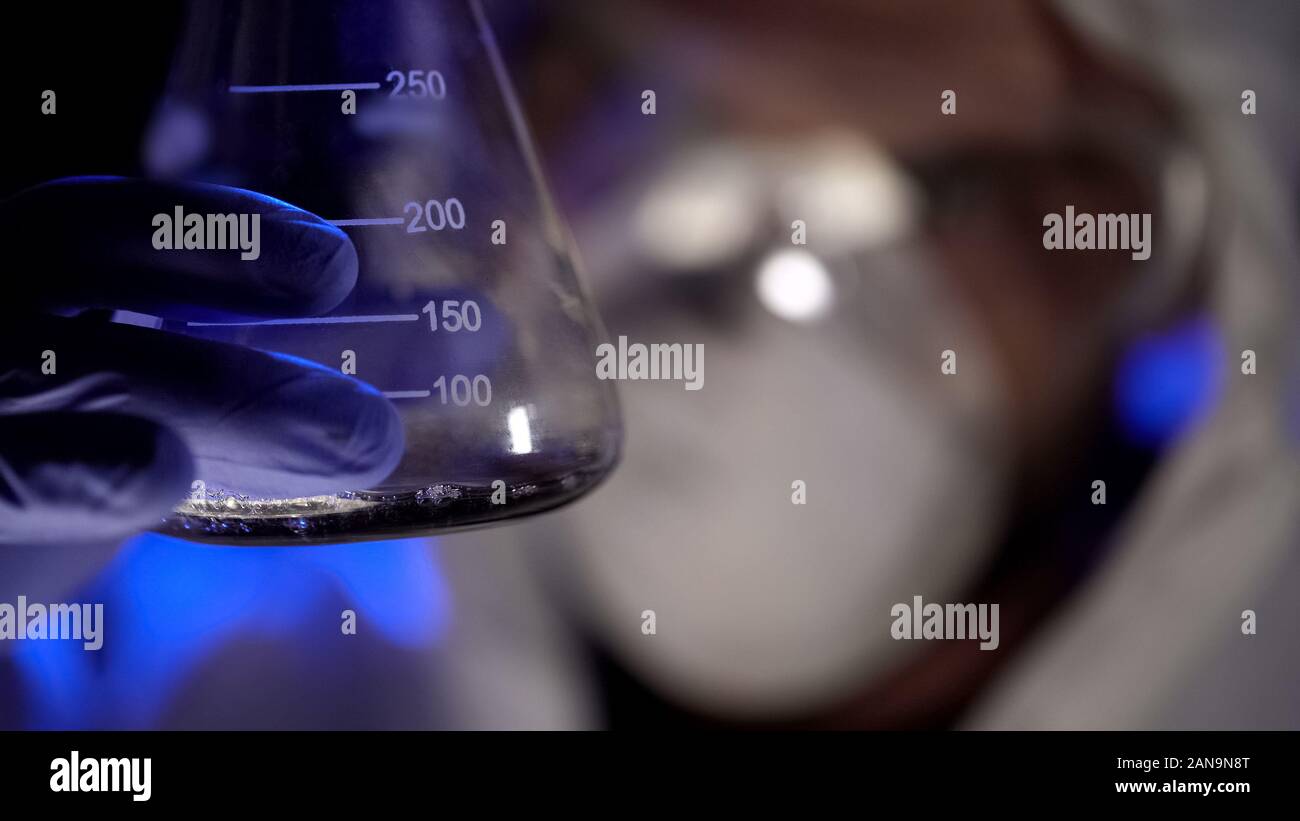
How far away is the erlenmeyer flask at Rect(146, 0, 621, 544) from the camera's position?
60 cm

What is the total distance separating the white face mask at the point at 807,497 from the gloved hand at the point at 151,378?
215mm

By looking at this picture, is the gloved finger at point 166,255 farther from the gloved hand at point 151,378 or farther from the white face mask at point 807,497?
the white face mask at point 807,497

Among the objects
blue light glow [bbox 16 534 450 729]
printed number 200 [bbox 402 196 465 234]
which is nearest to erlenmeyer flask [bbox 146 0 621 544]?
printed number 200 [bbox 402 196 465 234]

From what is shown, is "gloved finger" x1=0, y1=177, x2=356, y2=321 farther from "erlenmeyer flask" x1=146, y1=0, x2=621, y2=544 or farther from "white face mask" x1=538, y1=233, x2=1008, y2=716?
"white face mask" x1=538, y1=233, x2=1008, y2=716

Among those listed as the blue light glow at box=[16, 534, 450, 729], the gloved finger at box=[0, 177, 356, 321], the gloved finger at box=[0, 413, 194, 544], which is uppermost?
the gloved finger at box=[0, 177, 356, 321]

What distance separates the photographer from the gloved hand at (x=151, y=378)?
1.87 feet

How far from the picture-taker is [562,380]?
1.99 ft

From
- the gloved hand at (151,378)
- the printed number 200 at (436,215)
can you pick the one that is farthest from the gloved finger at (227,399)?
the printed number 200 at (436,215)

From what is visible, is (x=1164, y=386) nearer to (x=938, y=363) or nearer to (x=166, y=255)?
(x=938, y=363)

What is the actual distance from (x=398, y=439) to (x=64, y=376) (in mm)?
212

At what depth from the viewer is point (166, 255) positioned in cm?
61

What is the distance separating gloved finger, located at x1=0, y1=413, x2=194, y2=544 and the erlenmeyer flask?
55 millimetres
